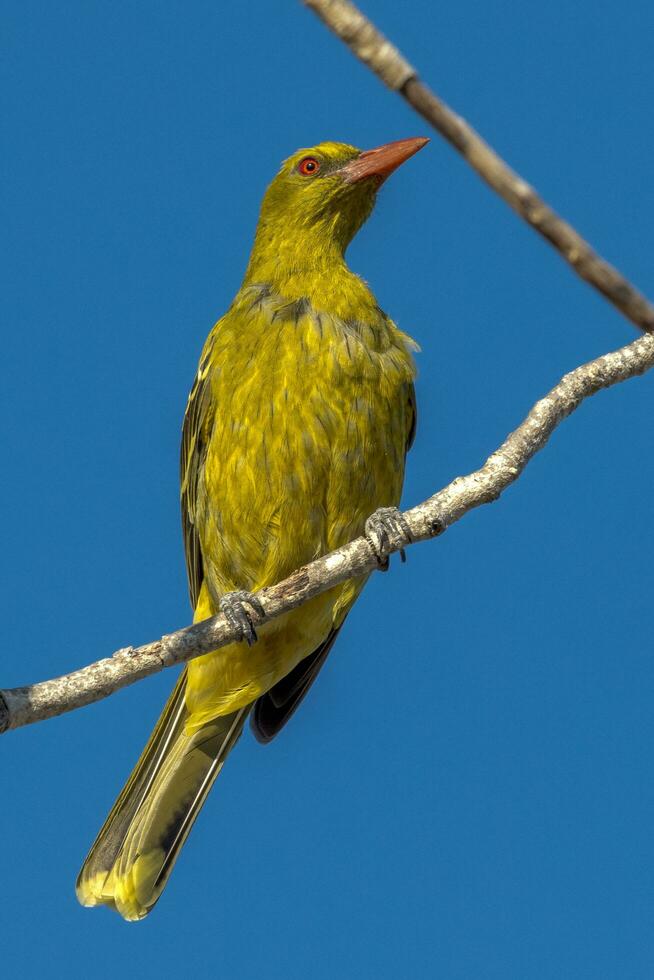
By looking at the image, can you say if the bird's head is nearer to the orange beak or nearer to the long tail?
the orange beak

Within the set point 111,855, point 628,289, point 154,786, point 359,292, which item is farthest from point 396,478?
point 628,289

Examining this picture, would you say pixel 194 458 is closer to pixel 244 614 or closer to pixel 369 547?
pixel 244 614

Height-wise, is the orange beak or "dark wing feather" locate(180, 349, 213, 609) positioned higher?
the orange beak

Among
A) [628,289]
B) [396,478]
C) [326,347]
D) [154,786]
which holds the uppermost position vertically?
[326,347]

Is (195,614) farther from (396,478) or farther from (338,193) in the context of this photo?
(338,193)

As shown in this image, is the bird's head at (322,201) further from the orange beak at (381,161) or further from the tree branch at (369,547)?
the tree branch at (369,547)

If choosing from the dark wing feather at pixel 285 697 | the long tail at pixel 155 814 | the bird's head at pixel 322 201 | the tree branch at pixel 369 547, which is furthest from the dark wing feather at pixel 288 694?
the tree branch at pixel 369 547

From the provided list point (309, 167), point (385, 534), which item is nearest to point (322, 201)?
point (309, 167)

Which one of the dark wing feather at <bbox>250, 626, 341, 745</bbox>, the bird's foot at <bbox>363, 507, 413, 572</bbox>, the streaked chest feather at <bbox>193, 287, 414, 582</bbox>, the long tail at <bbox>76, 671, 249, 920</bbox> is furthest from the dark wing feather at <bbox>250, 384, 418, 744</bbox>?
the bird's foot at <bbox>363, 507, 413, 572</bbox>
